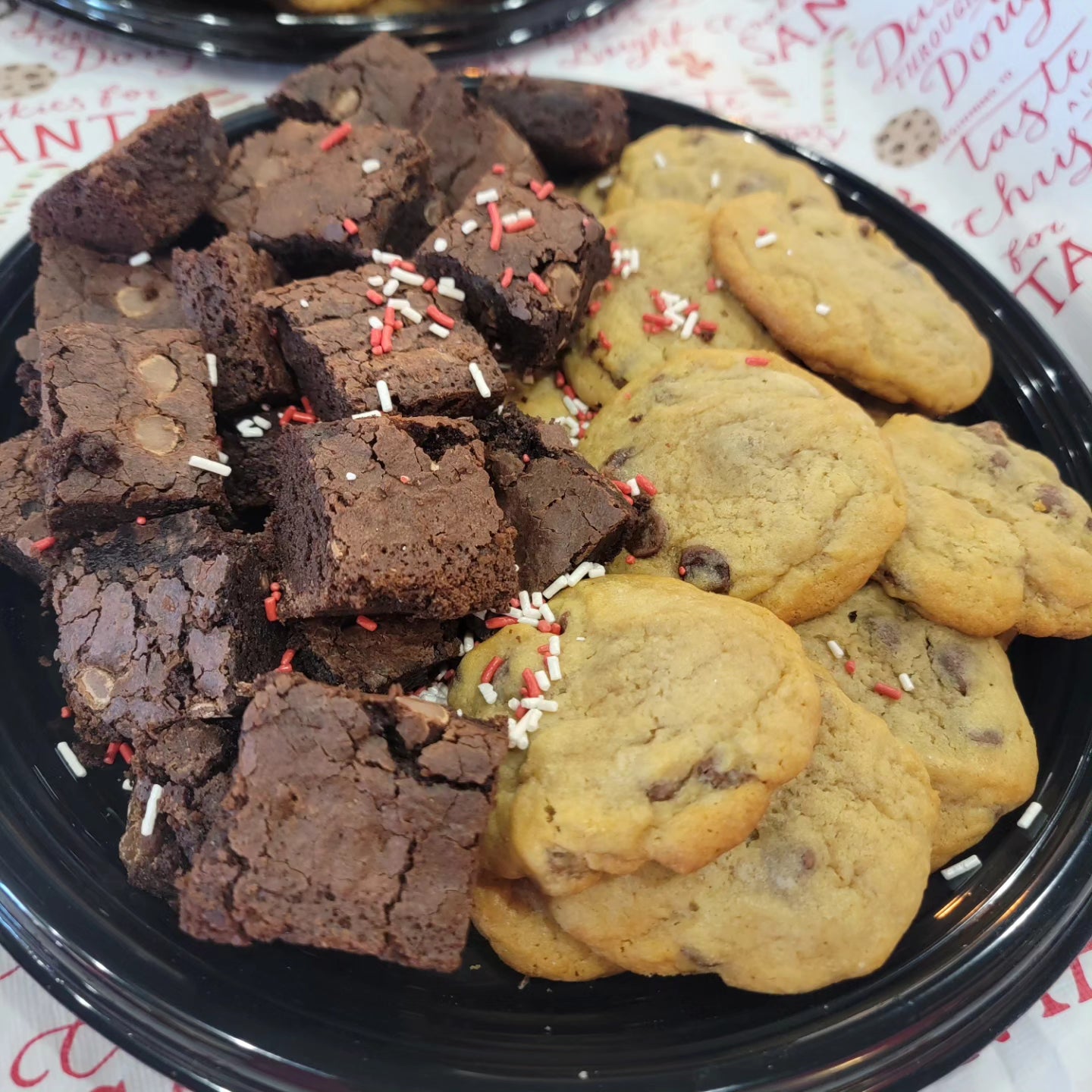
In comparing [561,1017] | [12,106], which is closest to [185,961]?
[561,1017]

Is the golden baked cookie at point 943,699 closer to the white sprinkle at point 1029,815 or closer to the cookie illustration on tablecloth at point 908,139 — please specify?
the white sprinkle at point 1029,815

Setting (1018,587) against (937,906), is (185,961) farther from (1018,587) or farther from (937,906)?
(1018,587)

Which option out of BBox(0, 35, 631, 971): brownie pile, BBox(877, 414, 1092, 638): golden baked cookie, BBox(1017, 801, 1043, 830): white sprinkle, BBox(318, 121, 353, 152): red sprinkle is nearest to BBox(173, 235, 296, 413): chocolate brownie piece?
BBox(0, 35, 631, 971): brownie pile

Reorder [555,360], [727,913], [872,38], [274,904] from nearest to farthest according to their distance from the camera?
1. [274,904]
2. [727,913]
3. [555,360]
4. [872,38]

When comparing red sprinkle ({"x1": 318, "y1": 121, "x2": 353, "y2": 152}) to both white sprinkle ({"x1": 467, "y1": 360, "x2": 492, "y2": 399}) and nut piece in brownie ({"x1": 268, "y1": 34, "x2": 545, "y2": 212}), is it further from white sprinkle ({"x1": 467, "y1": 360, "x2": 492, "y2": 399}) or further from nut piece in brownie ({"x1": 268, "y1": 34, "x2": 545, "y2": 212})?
white sprinkle ({"x1": 467, "y1": 360, "x2": 492, "y2": 399})

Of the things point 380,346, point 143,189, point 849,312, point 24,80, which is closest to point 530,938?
point 380,346

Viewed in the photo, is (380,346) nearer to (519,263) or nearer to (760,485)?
(519,263)
